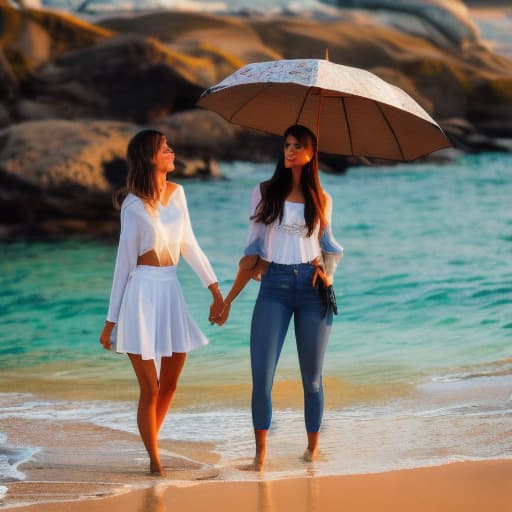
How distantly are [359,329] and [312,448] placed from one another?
19.3ft

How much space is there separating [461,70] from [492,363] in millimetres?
17384

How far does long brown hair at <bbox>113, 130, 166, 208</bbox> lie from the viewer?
13.9ft

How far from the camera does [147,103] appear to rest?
21141mm

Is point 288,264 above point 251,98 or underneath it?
underneath

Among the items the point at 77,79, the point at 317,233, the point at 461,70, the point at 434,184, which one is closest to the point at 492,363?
the point at 317,233

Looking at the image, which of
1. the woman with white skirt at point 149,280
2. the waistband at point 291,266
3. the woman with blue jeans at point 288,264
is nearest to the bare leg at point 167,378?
the woman with white skirt at point 149,280

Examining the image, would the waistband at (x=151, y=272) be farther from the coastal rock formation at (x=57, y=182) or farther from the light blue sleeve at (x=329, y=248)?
the coastal rock formation at (x=57, y=182)

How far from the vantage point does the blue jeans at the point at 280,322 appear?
4.34m

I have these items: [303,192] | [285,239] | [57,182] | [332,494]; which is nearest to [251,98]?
[303,192]

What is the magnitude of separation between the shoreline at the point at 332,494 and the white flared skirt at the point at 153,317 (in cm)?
52

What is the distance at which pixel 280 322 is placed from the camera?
4344 millimetres

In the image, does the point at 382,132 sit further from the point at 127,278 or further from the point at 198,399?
the point at 198,399

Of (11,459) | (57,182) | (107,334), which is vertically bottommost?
(11,459)

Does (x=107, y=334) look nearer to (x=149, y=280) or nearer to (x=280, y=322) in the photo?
(x=149, y=280)
